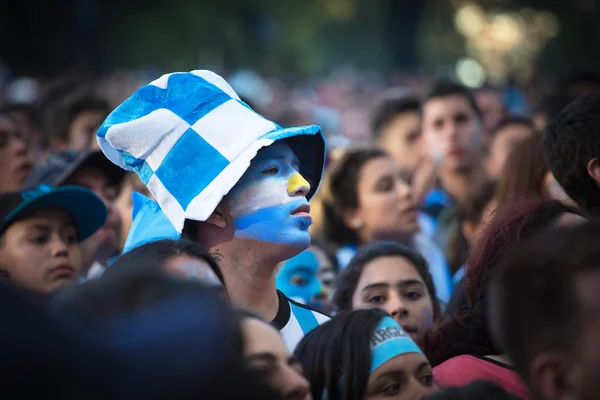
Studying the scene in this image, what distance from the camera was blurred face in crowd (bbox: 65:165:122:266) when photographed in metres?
5.80

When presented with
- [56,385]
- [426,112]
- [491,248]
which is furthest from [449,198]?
[56,385]

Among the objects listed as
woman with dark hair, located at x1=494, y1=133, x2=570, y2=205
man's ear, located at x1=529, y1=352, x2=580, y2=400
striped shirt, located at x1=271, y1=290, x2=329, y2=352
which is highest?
woman with dark hair, located at x1=494, y1=133, x2=570, y2=205

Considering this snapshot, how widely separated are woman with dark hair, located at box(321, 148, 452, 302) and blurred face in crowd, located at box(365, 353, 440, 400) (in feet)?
9.98

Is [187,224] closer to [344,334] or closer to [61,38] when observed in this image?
[344,334]

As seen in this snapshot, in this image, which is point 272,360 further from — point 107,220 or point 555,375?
point 107,220

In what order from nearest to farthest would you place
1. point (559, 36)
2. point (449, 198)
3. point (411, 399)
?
point (411, 399), point (449, 198), point (559, 36)

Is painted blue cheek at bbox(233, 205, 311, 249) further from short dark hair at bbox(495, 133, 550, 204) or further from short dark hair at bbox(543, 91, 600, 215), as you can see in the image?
short dark hair at bbox(495, 133, 550, 204)

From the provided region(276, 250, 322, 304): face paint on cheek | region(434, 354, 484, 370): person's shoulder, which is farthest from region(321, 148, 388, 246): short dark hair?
region(434, 354, 484, 370): person's shoulder

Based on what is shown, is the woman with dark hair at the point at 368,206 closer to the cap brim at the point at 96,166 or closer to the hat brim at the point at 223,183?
the cap brim at the point at 96,166

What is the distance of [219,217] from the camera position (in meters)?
3.71

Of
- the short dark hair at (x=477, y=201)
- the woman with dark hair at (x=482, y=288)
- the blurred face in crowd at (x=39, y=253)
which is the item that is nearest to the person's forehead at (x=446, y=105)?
the short dark hair at (x=477, y=201)

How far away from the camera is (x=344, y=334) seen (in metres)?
3.07

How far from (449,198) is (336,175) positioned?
66.4 inches

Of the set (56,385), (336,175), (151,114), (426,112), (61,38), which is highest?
(61,38)
